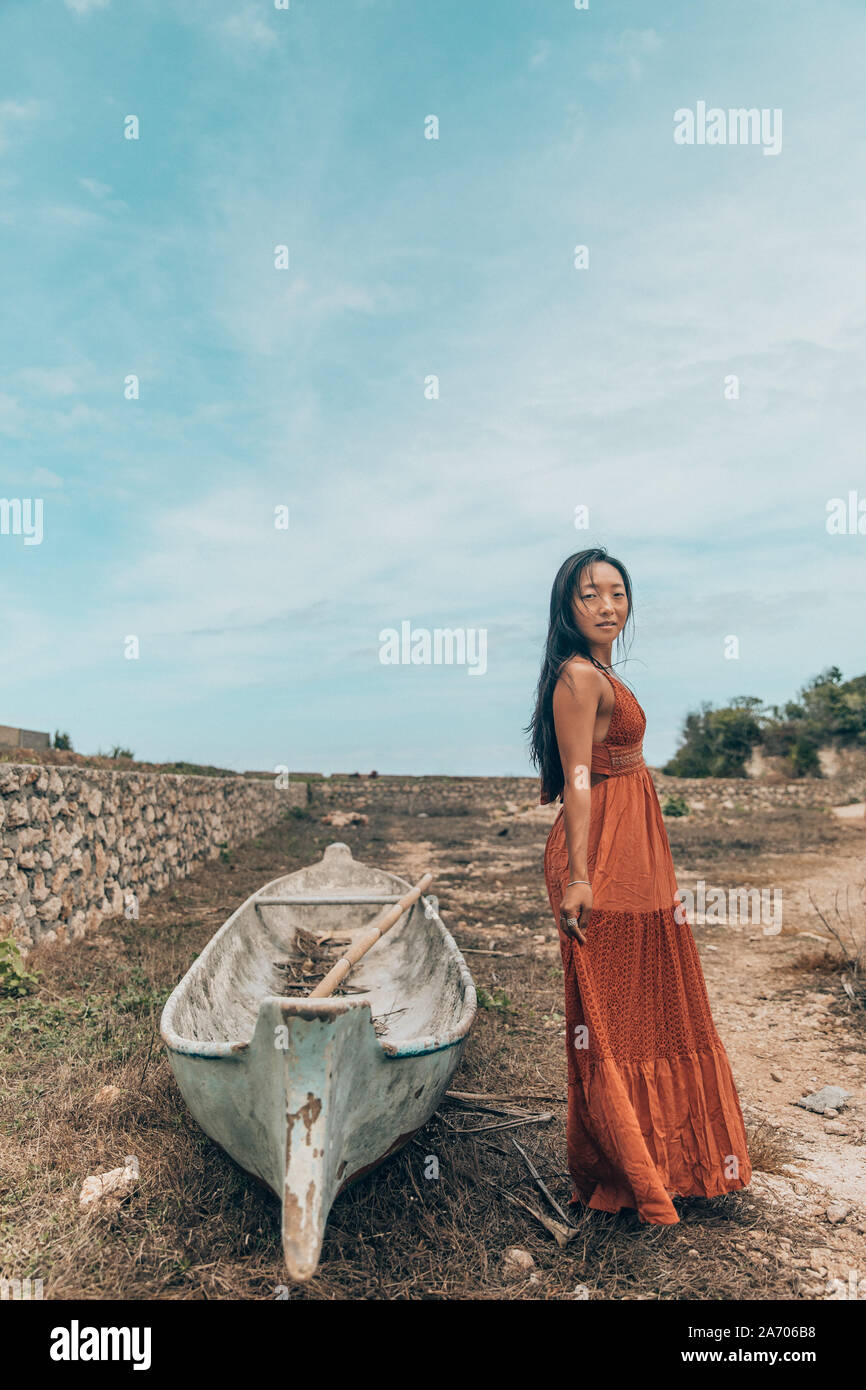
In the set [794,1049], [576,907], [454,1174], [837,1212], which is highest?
[576,907]

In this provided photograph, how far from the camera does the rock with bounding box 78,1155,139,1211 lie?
3.04m

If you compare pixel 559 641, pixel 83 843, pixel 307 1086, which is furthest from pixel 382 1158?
pixel 83 843

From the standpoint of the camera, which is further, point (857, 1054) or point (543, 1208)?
point (857, 1054)

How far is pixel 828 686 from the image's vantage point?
32156 mm

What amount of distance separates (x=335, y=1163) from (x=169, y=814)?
27.5 feet

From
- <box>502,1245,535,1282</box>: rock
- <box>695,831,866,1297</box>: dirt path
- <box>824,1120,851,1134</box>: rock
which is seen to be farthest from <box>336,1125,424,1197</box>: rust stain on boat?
<box>824,1120,851,1134</box>: rock

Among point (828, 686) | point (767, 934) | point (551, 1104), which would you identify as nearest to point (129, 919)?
point (551, 1104)

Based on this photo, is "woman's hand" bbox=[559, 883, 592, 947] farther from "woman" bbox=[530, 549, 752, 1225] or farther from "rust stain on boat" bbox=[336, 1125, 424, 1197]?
"rust stain on boat" bbox=[336, 1125, 424, 1197]

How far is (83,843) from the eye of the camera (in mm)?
7387

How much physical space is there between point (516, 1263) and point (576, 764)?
5.86 ft

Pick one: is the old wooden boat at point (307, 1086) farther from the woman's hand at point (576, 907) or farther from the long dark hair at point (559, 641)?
the long dark hair at point (559, 641)

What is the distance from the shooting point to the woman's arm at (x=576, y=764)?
2.79 meters

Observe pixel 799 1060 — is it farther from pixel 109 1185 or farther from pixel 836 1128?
pixel 109 1185
